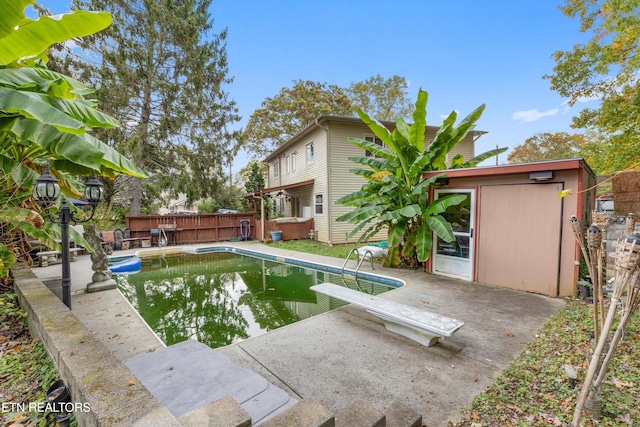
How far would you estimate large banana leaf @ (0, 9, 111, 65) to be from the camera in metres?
2.66

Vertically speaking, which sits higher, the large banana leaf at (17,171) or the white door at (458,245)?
the large banana leaf at (17,171)

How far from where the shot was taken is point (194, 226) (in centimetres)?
1565

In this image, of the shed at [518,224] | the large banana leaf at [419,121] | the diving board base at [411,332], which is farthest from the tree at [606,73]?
the diving board base at [411,332]

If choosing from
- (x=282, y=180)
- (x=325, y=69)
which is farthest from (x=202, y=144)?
(x=325, y=69)

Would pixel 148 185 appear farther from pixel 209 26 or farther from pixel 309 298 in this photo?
pixel 309 298

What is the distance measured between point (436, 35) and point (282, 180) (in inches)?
492

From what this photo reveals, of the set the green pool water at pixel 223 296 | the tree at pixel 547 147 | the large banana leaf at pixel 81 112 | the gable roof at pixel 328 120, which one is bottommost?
the green pool water at pixel 223 296

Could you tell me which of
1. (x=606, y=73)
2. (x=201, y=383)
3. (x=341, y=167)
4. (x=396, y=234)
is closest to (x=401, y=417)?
(x=201, y=383)

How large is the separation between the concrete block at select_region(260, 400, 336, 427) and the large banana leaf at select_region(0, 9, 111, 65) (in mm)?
3737

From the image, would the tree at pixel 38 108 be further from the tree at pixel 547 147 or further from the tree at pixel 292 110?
the tree at pixel 547 147

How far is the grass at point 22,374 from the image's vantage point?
2.19 metres

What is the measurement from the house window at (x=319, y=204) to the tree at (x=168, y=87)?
271 inches

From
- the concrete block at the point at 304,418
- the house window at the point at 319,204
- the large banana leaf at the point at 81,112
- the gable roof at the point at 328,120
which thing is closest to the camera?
the concrete block at the point at 304,418

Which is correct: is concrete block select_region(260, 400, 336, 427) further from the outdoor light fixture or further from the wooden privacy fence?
the wooden privacy fence
